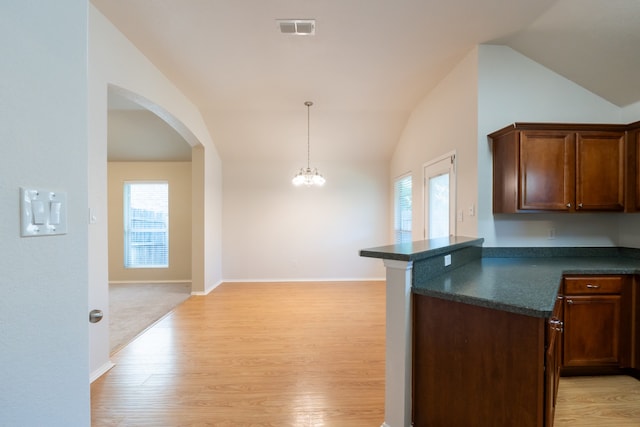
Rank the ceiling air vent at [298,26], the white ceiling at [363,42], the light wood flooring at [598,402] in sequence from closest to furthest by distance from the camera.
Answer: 1. the light wood flooring at [598,402]
2. the white ceiling at [363,42]
3. the ceiling air vent at [298,26]

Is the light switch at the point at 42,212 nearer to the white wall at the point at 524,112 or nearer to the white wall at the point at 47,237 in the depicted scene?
the white wall at the point at 47,237

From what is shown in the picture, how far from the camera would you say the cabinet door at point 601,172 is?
2541 millimetres

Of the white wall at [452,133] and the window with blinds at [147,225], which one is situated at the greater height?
the white wall at [452,133]

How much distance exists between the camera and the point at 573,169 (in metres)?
2.54

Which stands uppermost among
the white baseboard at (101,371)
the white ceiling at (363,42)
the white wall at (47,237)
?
the white ceiling at (363,42)

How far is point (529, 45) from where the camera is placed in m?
2.71

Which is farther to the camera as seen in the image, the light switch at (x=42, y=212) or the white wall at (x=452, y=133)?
the white wall at (x=452, y=133)

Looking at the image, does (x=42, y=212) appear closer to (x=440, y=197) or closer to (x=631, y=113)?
(x=440, y=197)

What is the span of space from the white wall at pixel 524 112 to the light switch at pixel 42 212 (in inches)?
122

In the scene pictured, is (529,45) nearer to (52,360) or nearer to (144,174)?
(52,360)

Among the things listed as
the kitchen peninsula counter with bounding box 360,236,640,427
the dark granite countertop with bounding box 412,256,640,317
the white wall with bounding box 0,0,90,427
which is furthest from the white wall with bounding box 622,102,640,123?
the white wall with bounding box 0,0,90,427

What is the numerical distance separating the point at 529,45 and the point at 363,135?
8.90 ft

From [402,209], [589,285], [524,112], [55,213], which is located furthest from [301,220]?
[55,213]

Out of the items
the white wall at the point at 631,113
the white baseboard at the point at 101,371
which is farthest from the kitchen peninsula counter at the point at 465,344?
the white baseboard at the point at 101,371
